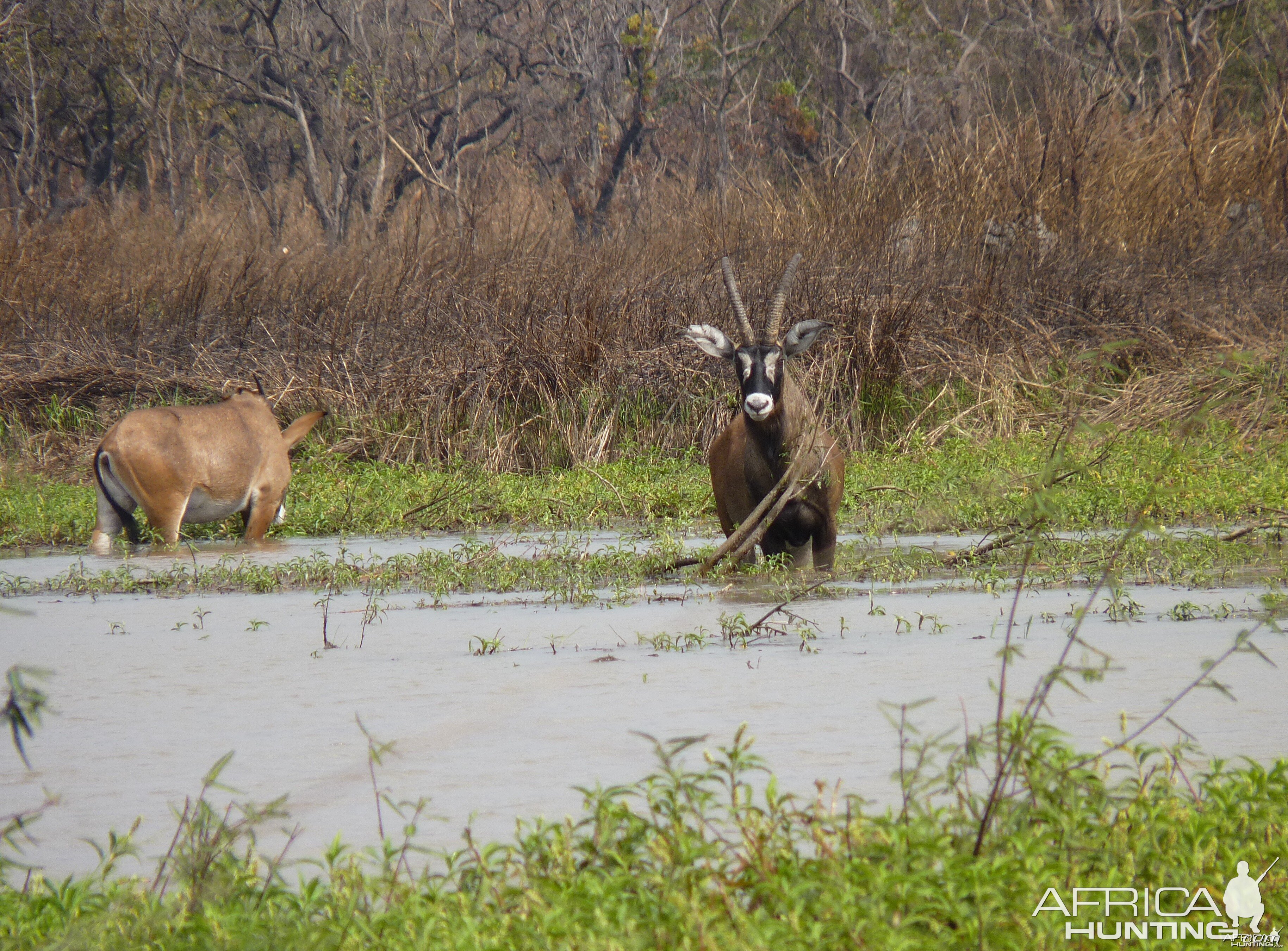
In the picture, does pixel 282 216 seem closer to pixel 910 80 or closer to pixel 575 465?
pixel 575 465

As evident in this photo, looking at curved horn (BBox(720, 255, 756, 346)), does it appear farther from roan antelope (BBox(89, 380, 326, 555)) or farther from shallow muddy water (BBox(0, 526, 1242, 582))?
roan antelope (BBox(89, 380, 326, 555))

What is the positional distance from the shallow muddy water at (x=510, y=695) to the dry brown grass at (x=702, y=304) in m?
5.92

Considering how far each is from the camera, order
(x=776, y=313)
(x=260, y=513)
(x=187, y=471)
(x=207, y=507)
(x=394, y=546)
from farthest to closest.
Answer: (x=260, y=513) < (x=207, y=507) < (x=187, y=471) < (x=394, y=546) < (x=776, y=313)

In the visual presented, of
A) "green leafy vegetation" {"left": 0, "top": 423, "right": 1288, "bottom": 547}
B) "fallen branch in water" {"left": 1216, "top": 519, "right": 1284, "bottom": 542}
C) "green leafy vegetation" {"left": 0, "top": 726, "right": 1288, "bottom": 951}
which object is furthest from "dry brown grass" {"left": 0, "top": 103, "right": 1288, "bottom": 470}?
"green leafy vegetation" {"left": 0, "top": 726, "right": 1288, "bottom": 951}

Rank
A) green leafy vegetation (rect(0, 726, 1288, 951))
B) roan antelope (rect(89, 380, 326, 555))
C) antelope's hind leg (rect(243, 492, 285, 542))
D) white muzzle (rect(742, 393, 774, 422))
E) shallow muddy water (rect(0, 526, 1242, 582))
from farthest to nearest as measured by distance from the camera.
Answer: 1. antelope's hind leg (rect(243, 492, 285, 542))
2. roan antelope (rect(89, 380, 326, 555))
3. shallow muddy water (rect(0, 526, 1242, 582))
4. white muzzle (rect(742, 393, 774, 422))
5. green leafy vegetation (rect(0, 726, 1288, 951))

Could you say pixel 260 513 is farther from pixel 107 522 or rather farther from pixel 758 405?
pixel 758 405

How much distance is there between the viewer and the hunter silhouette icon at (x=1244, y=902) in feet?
8.96

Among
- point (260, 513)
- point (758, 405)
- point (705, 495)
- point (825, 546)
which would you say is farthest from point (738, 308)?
point (260, 513)

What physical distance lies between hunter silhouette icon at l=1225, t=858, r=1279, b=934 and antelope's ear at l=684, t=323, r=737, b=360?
6.23m

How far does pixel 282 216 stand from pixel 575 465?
849cm

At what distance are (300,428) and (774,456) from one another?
13.4ft

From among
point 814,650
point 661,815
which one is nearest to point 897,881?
point 661,815

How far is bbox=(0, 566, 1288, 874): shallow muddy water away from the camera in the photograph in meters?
3.86

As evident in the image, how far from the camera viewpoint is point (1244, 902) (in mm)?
2754
